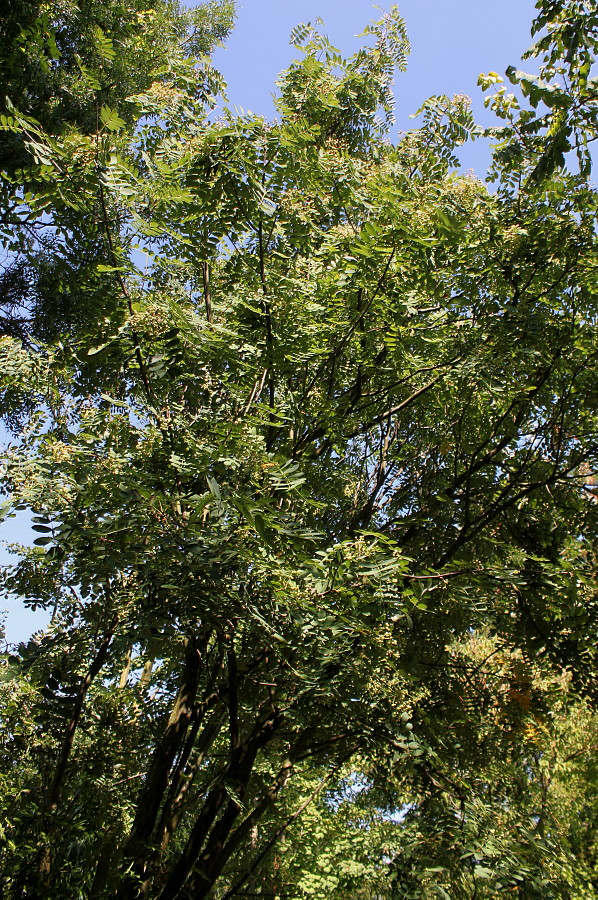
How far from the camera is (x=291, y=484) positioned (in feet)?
11.2

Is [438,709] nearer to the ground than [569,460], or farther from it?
nearer to the ground

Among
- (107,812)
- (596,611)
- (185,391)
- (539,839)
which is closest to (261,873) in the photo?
(107,812)

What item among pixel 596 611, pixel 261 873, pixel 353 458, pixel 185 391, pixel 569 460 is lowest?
pixel 261 873

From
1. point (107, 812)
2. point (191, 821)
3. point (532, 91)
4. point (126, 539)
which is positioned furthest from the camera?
point (191, 821)

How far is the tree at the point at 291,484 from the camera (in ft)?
12.3

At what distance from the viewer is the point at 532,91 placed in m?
2.91

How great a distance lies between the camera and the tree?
3.74 metres

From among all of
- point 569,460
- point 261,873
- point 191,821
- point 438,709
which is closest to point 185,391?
point 569,460

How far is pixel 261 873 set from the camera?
966 cm

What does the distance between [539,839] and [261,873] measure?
21.4 ft

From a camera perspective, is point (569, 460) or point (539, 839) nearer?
point (539, 839)

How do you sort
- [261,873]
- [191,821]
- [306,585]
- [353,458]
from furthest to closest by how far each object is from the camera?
1. [261,873]
2. [191,821]
3. [353,458]
4. [306,585]

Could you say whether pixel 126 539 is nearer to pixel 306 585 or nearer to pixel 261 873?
pixel 306 585

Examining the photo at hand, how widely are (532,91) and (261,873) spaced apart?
1045 cm
